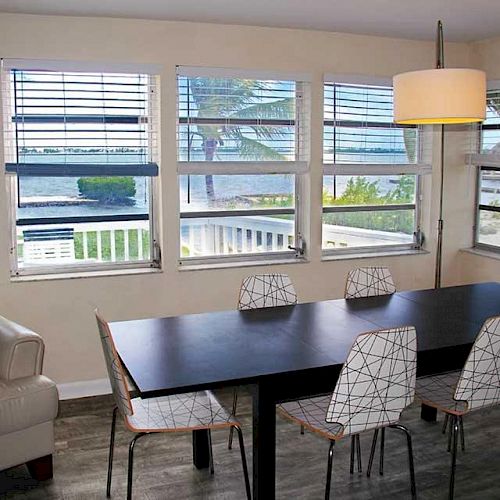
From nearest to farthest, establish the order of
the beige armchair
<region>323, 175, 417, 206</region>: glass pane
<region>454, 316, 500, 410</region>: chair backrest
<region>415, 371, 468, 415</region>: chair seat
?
<region>454, 316, 500, 410</region>: chair backrest, <region>415, 371, 468, 415</region>: chair seat, the beige armchair, <region>323, 175, 417, 206</region>: glass pane

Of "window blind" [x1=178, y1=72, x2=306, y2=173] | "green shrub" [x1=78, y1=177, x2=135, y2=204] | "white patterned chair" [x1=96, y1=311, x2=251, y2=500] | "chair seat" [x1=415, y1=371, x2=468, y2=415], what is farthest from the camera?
"window blind" [x1=178, y1=72, x2=306, y2=173]

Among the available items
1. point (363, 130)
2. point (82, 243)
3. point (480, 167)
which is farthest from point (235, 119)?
point (480, 167)

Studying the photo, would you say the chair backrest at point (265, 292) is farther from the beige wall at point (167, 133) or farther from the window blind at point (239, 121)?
the window blind at point (239, 121)

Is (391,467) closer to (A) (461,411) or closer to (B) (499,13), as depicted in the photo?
(A) (461,411)

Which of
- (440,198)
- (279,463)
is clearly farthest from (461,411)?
(440,198)

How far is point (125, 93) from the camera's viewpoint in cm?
445

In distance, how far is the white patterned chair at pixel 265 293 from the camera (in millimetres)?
3824

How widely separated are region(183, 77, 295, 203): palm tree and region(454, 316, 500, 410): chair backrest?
7.83ft

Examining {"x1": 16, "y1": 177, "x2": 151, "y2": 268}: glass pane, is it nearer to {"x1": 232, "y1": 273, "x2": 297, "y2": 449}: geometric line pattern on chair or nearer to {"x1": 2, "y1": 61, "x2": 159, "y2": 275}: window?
{"x1": 2, "y1": 61, "x2": 159, "y2": 275}: window

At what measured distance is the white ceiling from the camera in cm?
387

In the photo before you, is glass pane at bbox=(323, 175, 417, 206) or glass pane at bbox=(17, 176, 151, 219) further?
glass pane at bbox=(323, 175, 417, 206)

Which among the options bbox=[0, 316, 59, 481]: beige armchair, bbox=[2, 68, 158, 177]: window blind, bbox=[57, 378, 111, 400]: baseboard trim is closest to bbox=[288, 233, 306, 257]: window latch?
bbox=[2, 68, 158, 177]: window blind

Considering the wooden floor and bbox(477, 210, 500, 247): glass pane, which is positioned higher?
bbox(477, 210, 500, 247): glass pane

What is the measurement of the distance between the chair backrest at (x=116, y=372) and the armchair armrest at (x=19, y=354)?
0.67 meters
